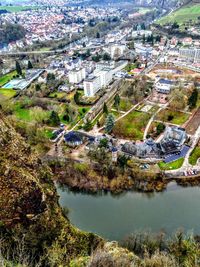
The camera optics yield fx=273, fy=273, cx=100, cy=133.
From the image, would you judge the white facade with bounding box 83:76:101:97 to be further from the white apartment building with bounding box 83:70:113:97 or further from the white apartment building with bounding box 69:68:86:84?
the white apartment building with bounding box 69:68:86:84

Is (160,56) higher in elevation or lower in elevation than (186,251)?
lower

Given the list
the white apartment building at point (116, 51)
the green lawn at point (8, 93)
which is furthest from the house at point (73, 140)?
the white apartment building at point (116, 51)

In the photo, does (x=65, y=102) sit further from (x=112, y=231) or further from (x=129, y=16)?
(x=129, y=16)

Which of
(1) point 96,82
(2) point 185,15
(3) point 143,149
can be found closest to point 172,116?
(3) point 143,149

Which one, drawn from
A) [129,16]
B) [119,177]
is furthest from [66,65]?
[129,16]

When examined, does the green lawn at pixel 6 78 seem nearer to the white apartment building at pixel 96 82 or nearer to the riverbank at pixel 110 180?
the white apartment building at pixel 96 82
